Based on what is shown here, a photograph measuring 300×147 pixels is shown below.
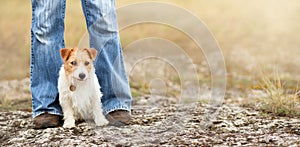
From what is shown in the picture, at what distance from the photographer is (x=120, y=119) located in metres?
3.91

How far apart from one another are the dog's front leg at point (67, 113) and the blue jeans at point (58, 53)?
5.4 inches

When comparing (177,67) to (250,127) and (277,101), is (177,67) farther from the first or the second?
(250,127)

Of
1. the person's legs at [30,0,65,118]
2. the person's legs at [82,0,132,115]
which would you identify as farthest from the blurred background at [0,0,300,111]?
the person's legs at [30,0,65,118]

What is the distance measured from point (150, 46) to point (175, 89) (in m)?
2.46

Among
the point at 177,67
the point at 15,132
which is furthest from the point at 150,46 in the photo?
the point at 15,132

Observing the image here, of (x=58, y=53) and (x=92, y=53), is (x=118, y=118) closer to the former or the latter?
(x=92, y=53)

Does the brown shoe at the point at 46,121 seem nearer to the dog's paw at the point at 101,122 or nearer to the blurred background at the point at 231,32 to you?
the dog's paw at the point at 101,122

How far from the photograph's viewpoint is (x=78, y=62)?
3.58 m

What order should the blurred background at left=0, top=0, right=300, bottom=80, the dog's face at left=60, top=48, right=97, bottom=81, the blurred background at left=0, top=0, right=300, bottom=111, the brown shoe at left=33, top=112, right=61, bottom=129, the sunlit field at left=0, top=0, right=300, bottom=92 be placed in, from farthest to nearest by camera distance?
the blurred background at left=0, top=0, right=300, bottom=80, the sunlit field at left=0, top=0, right=300, bottom=92, the blurred background at left=0, top=0, right=300, bottom=111, the brown shoe at left=33, top=112, right=61, bottom=129, the dog's face at left=60, top=48, right=97, bottom=81

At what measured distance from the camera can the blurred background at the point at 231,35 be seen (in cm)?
755

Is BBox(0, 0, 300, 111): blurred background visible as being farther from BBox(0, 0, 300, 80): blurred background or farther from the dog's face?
the dog's face

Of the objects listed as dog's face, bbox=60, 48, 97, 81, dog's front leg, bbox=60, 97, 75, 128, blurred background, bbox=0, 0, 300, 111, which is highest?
blurred background, bbox=0, 0, 300, 111

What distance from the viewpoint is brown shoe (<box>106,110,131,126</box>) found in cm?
389

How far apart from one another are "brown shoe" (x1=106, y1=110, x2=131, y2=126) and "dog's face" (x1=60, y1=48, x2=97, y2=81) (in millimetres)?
461
